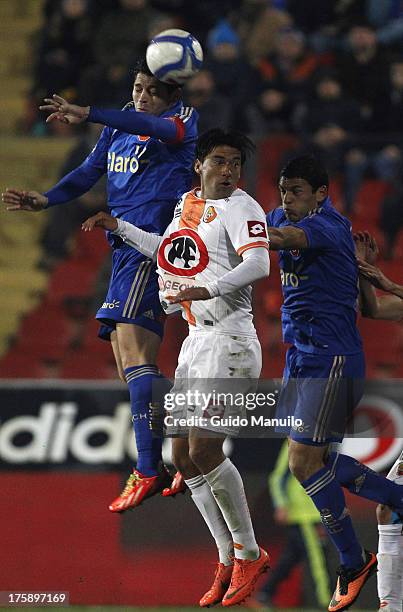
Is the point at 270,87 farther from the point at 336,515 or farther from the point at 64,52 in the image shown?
the point at 336,515

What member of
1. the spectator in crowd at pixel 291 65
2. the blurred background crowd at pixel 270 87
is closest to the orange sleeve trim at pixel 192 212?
the blurred background crowd at pixel 270 87

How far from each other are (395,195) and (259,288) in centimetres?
164

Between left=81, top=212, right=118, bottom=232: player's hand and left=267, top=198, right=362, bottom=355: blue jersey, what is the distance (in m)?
0.92

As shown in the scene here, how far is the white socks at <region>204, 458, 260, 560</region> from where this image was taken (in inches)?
257

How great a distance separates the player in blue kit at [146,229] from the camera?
6.77 metres

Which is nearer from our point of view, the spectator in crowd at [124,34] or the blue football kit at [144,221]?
the blue football kit at [144,221]

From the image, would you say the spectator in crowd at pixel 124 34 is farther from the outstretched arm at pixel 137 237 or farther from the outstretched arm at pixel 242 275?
the outstretched arm at pixel 242 275

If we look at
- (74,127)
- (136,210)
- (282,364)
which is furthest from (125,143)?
(74,127)

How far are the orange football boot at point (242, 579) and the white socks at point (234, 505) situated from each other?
1.3 inches

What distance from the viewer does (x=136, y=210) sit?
6.86 m

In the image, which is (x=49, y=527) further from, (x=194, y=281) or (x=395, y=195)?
(x=395, y=195)

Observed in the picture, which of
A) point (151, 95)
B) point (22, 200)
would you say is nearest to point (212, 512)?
point (22, 200)

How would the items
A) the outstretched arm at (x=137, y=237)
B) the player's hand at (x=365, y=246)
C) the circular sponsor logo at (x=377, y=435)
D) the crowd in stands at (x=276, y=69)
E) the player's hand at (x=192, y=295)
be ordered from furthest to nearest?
the crowd in stands at (x=276, y=69) < the circular sponsor logo at (x=377, y=435) < the player's hand at (x=365, y=246) < the outstretched arm at (x=137, y=237) < the player's hand at (x=192, y=295)

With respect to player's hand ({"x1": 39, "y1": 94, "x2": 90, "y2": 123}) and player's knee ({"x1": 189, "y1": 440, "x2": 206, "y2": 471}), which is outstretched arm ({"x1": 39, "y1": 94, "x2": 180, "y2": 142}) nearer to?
player's hand ({"x1": 39, "y1": 94, "x2": 90, "y2": 123})
